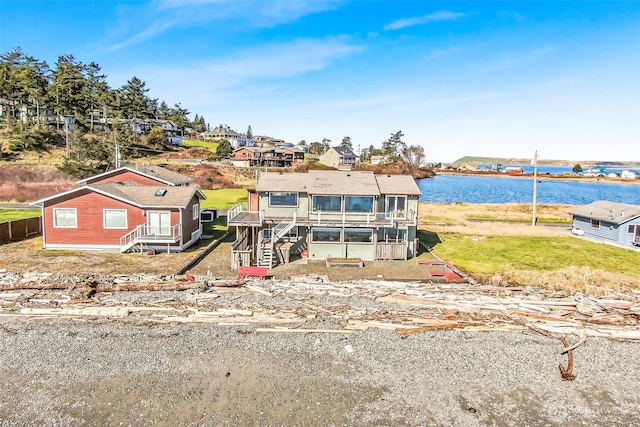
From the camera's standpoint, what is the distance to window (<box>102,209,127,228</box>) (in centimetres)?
2653

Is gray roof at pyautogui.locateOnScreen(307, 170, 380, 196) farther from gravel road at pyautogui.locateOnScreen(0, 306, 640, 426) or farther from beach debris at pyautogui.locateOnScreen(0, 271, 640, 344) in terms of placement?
gravel road at pyautogui.locateOnScreen(0, 306, 640, 426)

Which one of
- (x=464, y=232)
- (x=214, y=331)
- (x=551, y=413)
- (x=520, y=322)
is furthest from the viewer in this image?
(x=464, y=232)

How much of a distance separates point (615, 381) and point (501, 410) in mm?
4791

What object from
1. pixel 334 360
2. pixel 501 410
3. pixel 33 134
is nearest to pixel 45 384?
pixel 334 360

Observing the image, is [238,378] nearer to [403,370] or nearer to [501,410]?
[403,370]

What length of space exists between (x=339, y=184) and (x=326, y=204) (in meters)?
2.01

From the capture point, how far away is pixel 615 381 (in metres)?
12.3

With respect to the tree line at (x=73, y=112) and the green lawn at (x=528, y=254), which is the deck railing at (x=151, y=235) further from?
the tree line at (x=73, y=112)

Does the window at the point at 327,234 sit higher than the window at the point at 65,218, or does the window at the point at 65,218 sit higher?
the window at the point at 65,218

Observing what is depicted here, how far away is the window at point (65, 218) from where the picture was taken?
2633 centimetres

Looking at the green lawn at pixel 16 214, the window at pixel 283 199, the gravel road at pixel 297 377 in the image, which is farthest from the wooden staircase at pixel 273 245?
the green lawn at pixel 16 214

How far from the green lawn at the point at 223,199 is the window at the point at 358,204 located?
24129 millimetres

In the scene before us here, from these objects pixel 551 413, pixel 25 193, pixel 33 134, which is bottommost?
pixel 551 413

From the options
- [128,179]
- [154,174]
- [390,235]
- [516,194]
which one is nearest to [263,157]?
[154,174]
